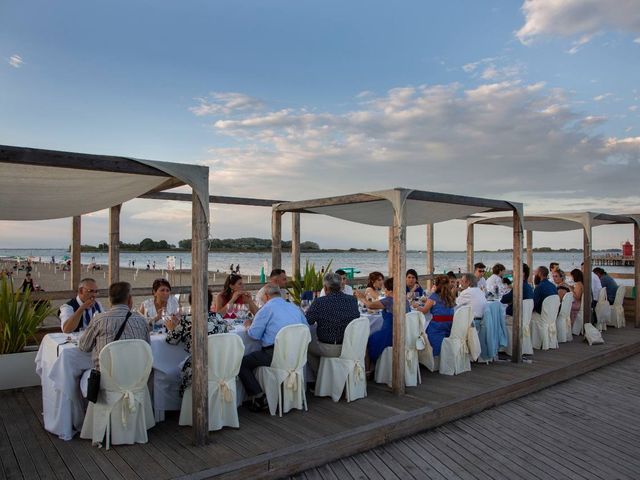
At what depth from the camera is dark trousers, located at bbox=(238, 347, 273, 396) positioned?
4.09 meters

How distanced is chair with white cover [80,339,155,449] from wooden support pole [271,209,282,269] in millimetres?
4217

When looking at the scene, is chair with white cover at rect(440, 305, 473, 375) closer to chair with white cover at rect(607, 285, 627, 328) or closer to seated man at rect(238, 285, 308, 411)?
seated man at rect(238, 285, 308, 411)

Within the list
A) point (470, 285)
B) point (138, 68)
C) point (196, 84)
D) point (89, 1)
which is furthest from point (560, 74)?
point (89, 1)

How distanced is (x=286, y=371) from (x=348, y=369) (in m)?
0.70

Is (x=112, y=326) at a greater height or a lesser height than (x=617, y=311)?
greater

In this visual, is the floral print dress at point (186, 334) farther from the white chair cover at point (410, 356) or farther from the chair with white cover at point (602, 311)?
the chair with white cover at point (602, 311)

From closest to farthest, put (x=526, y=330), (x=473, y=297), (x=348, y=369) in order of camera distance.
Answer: (x=348, y=369) → (x=473, y=297) → (x=526, y=330)

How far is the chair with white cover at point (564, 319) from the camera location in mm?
7535

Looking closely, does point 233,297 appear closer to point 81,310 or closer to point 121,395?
point 81,310

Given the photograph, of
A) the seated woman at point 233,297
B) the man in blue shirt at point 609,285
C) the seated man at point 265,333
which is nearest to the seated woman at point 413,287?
the seated woman at point 233,297

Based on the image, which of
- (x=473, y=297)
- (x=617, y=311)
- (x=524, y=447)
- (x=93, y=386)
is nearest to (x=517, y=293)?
(x=473, y=297)

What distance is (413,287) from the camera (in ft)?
22.4

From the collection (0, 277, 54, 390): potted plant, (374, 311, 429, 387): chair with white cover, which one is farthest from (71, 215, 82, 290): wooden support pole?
(374, 311, 429, 387): chair with white cover

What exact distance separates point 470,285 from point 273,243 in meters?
3.21
